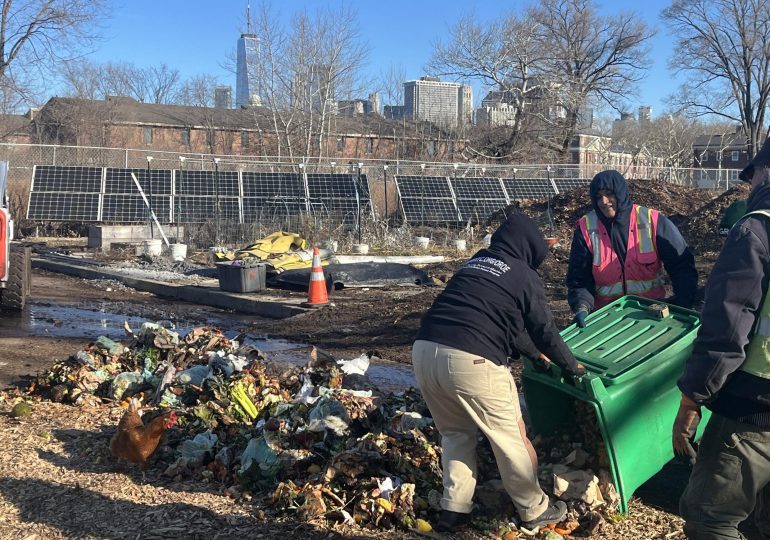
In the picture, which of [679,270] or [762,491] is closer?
[762,491]

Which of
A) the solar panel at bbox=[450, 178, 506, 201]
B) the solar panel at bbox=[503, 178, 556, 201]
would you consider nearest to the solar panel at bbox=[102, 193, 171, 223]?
the solar panel at bbox=[450, 178, 506, 201]

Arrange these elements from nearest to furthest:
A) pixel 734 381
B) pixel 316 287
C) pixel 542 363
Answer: pixel 734 381 → pixel 542 363 → pixel 316 287

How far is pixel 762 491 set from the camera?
3.05 meters

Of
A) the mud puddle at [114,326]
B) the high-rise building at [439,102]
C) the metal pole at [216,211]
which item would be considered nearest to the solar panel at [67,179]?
the metal pole at [216,211]

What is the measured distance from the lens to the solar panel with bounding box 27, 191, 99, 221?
69.4 ft

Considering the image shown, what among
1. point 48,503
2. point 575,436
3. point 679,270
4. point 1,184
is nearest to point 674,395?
point 575,436

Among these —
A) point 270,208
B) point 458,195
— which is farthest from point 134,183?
point 458,195

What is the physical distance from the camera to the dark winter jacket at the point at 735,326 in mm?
2748

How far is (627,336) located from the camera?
4.52 m

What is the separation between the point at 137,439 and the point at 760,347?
377cm

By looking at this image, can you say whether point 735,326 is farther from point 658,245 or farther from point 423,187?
point 423,187

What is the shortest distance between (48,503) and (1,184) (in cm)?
746

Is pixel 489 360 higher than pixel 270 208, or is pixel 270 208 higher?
pixel 270 208

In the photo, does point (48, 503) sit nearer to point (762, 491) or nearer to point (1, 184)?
point (762, 491)
